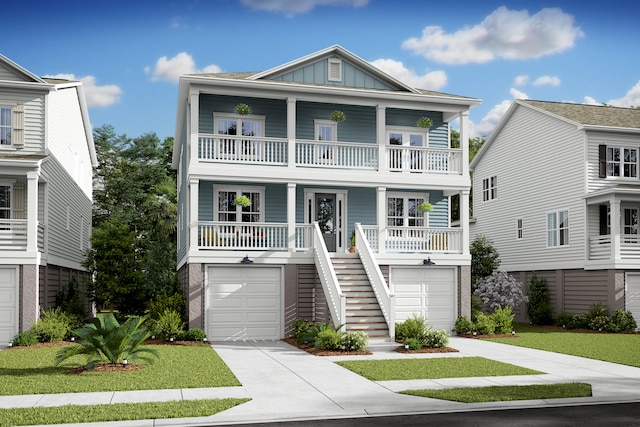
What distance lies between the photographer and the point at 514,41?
71.8 m

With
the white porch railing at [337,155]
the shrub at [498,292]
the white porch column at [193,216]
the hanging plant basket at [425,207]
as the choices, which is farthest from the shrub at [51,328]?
the shrub at [498,292]

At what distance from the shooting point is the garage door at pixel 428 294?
24.4 m

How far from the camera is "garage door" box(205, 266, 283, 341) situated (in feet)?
74.6

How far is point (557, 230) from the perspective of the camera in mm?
30656

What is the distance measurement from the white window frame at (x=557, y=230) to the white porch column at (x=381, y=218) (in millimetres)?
9829

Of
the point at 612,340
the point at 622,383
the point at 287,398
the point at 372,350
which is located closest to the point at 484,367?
the point at 622,383

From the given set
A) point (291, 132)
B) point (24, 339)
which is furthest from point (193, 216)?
point (24, 339)

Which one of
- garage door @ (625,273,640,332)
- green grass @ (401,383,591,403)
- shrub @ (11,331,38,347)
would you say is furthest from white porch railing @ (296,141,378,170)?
green grass @ (401,383,591,403)

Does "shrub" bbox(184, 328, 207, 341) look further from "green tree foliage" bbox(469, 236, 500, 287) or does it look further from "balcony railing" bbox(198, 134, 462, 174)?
"green tree foliage" bbox(469, 236, 500, 287)

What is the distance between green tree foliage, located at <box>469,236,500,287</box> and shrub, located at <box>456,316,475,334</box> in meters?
8.31

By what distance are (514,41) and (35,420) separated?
69373mm

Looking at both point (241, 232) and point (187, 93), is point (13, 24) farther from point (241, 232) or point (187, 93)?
point (241, 232)

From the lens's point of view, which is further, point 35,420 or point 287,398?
point 287,398

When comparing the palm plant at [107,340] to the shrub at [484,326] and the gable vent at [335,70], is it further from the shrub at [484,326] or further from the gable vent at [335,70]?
the gable vent at [335,70]
